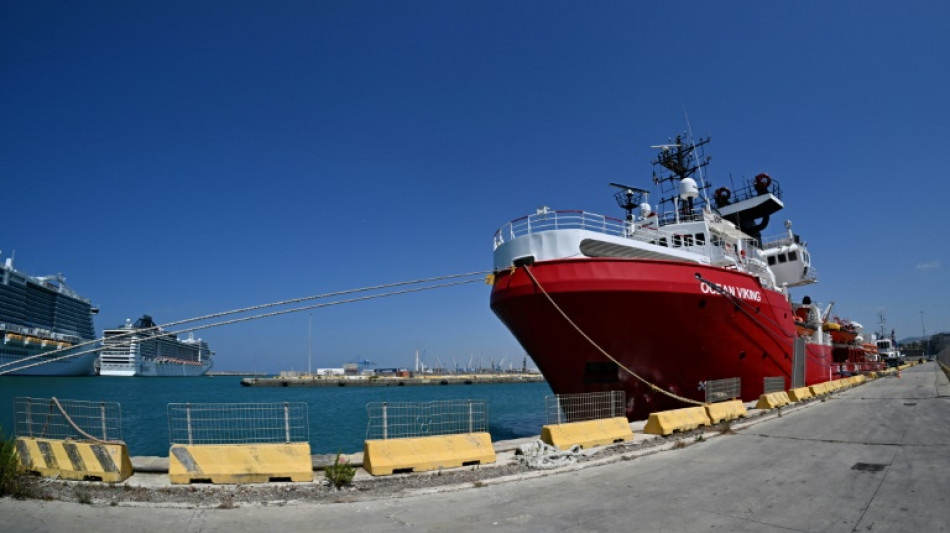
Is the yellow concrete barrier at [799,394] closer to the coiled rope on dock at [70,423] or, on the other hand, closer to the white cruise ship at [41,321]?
the coiled rope on dock at [70,423]

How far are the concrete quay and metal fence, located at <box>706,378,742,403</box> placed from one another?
5.18m

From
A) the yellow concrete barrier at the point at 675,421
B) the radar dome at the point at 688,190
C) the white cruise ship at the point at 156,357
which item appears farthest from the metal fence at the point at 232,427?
the white cruise ship at the point at 156,357

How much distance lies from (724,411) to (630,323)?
356 cm

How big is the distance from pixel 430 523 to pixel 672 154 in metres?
21.5

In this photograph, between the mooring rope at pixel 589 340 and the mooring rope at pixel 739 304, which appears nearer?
the mooring rope at pixel 589 340

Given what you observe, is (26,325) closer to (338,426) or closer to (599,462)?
(338,426)

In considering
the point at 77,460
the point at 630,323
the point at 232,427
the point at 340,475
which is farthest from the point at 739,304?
the point at 232,427

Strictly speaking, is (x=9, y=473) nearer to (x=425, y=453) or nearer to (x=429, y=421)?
(x=425, y=453)

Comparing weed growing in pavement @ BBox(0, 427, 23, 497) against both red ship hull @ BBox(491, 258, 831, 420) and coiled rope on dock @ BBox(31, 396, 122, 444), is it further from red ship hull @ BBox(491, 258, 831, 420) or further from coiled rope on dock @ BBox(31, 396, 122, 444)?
red ship hull @ BBox(491, 258, 831, 420)

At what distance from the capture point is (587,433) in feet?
34.1

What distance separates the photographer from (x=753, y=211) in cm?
2764

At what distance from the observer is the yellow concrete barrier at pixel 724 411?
13312 millimetres

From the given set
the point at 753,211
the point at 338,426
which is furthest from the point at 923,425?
the point at 338,426

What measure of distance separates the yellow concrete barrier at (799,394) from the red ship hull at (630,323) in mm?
4735
